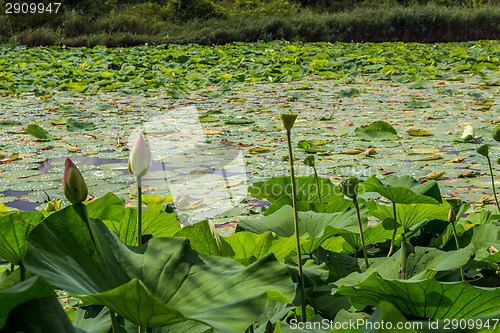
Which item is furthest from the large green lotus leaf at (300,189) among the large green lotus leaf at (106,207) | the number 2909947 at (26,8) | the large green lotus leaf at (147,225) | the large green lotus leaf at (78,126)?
the number 2909947 at (26,8)

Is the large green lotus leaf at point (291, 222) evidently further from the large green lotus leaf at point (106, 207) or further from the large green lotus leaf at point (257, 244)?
the large green lotus leaf at point (106, 207)

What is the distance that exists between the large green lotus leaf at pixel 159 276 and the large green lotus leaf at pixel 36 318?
65mm

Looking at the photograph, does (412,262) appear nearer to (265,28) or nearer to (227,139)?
(227,139)

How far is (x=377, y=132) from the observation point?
116 inches

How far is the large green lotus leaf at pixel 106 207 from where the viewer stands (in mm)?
698

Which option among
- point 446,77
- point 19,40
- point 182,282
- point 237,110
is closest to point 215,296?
point 182,282

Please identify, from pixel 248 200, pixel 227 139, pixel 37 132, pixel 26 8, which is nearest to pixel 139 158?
pixel 248 200

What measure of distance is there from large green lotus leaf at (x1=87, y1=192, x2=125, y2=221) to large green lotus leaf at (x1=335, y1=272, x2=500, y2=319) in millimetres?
351

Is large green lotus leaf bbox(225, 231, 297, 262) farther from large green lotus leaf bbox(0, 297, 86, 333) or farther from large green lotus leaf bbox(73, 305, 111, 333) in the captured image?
large green lotus leaf bbox(0, 297, 86, 333)

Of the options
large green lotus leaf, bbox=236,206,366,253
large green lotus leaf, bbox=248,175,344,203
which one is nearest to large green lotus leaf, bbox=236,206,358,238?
large green lotus leaf, bbox=236,206,366,253

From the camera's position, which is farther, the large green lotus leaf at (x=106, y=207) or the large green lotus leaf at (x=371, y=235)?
the large green lotus leaf at (x=371, y=235)

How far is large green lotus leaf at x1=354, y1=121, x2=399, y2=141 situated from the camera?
2.90 m

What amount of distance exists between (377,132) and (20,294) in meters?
2.80

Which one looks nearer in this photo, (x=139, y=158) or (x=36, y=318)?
(x=36, y=318)
